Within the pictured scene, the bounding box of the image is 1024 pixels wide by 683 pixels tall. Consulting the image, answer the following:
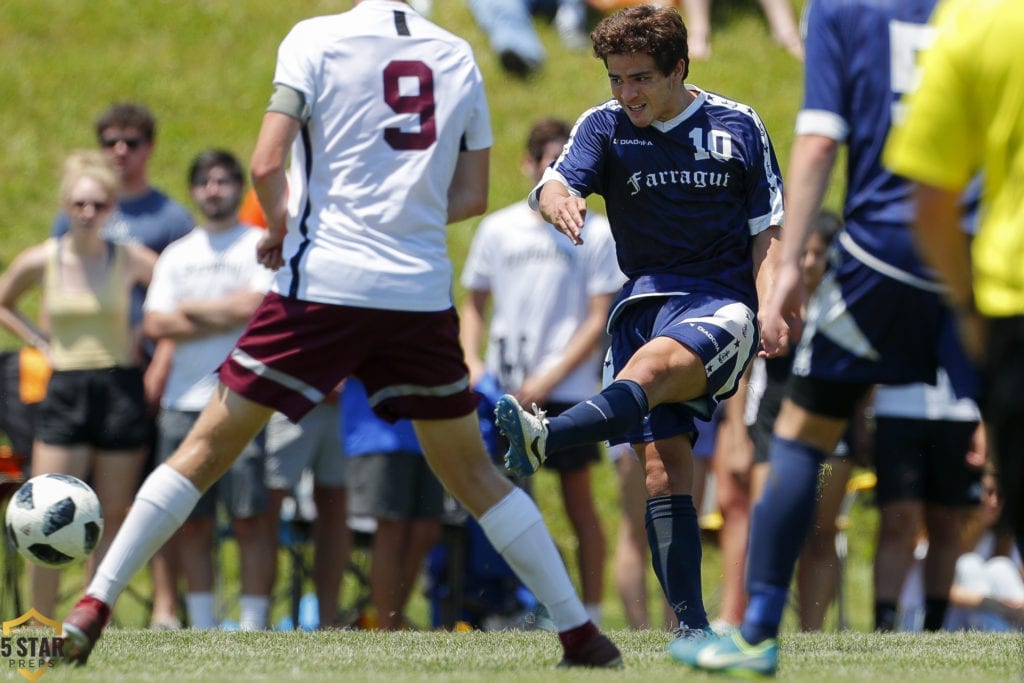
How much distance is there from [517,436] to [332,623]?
3946 millimetres

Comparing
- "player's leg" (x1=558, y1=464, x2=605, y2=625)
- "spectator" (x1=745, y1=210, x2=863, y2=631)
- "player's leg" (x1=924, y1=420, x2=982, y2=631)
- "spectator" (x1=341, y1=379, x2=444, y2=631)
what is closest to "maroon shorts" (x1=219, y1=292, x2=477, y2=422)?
"spectator" (x1=341, y1=379, x2=444, y2=631)

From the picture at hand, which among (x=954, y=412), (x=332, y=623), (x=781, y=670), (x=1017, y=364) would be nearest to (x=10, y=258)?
(x=332, y=623)

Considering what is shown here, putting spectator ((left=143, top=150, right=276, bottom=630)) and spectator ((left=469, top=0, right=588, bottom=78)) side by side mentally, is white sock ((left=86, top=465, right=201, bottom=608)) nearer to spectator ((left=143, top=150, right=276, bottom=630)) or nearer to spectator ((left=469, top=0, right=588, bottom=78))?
spectator ((left=143, top=150, right=276, bottom=630))

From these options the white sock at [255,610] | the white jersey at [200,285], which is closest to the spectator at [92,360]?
the white jersey at [200,285]

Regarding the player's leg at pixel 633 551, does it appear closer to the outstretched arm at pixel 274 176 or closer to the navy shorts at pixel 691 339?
the navy shorts at pixel 691 339

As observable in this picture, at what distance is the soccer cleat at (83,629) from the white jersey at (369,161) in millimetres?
1116

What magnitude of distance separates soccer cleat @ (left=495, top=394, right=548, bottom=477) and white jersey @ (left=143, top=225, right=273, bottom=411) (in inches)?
145

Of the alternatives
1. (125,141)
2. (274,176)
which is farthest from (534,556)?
(125,141)

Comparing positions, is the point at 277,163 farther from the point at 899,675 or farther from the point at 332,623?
the point at 332,623

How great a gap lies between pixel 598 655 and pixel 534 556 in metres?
0.36

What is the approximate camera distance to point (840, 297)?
177 inches

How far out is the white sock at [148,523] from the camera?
16.5 ft

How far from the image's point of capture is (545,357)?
8.96m

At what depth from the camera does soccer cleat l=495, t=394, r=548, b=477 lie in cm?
525
